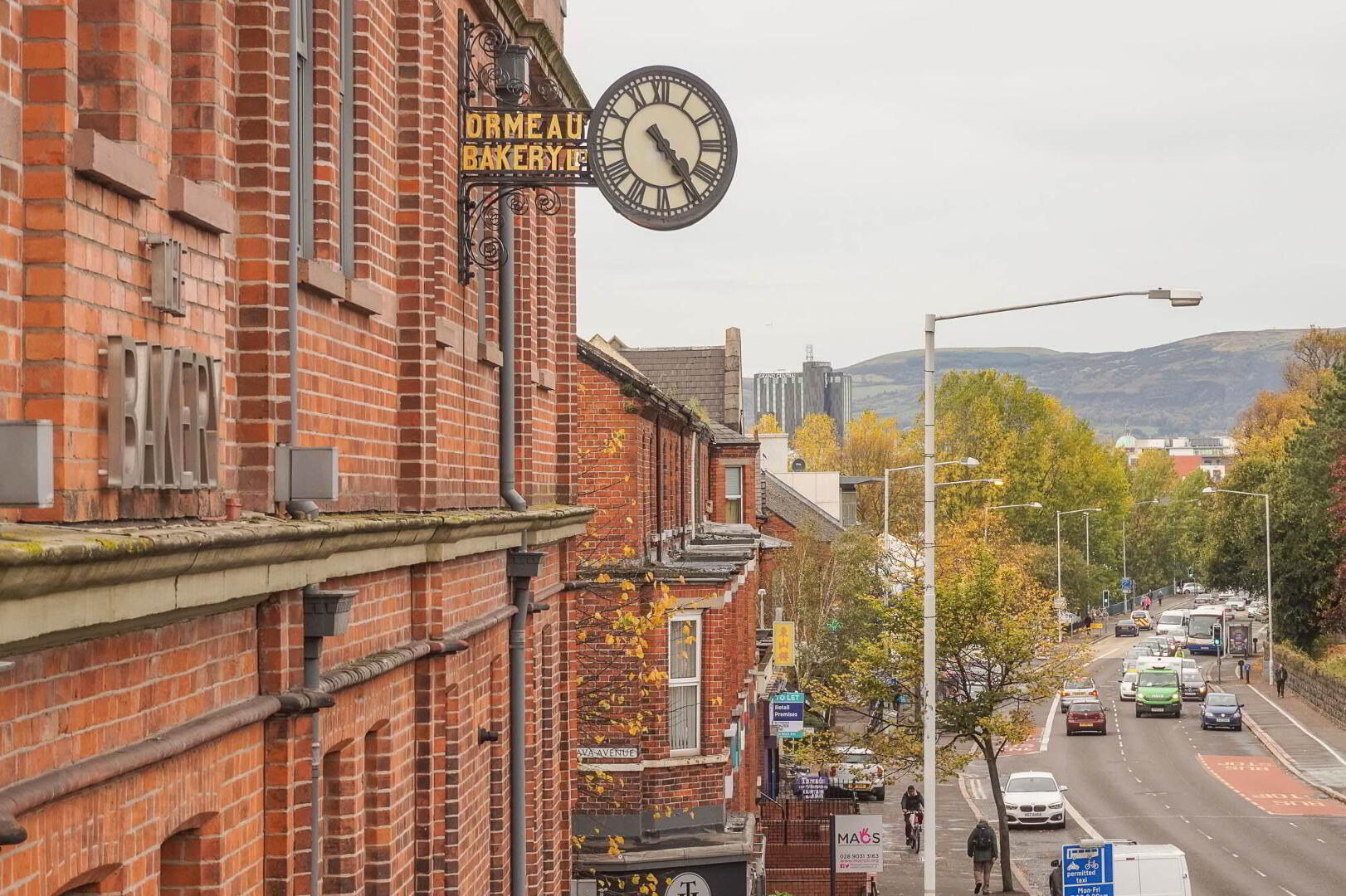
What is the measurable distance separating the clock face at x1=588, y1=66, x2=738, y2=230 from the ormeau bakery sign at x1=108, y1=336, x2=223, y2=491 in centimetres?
467

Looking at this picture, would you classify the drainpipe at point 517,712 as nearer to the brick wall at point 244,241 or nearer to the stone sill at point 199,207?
the brick wall at point 244,241

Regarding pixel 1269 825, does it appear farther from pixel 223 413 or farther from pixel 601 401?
pixel 223 413

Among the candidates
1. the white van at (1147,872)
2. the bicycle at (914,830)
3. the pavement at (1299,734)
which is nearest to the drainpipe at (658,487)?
the white van at (1147,872)

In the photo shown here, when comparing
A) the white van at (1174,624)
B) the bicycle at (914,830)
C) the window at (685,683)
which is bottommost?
the bicycle at (914,830)

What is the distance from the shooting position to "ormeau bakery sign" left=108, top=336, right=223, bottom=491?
18.1 ft

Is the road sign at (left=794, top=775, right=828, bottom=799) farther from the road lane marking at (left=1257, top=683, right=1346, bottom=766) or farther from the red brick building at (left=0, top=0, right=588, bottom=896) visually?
the red brick building at (left=0, top=0, right=588, bottom=896)

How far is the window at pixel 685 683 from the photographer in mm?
27297

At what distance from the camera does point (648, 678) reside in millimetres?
24141

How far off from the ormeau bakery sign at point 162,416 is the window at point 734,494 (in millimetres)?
41912

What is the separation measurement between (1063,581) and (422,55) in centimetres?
9665

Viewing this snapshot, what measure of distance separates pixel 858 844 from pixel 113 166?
2486 cm

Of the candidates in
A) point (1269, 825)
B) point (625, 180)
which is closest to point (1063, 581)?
point (1269, 825)

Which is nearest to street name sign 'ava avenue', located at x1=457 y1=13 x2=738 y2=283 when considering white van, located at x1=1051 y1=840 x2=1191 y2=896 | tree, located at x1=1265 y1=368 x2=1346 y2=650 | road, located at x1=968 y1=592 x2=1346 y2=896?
white van, located at x1=1051 y1=840 x2=1191 y2=896

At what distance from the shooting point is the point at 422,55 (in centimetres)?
1059
